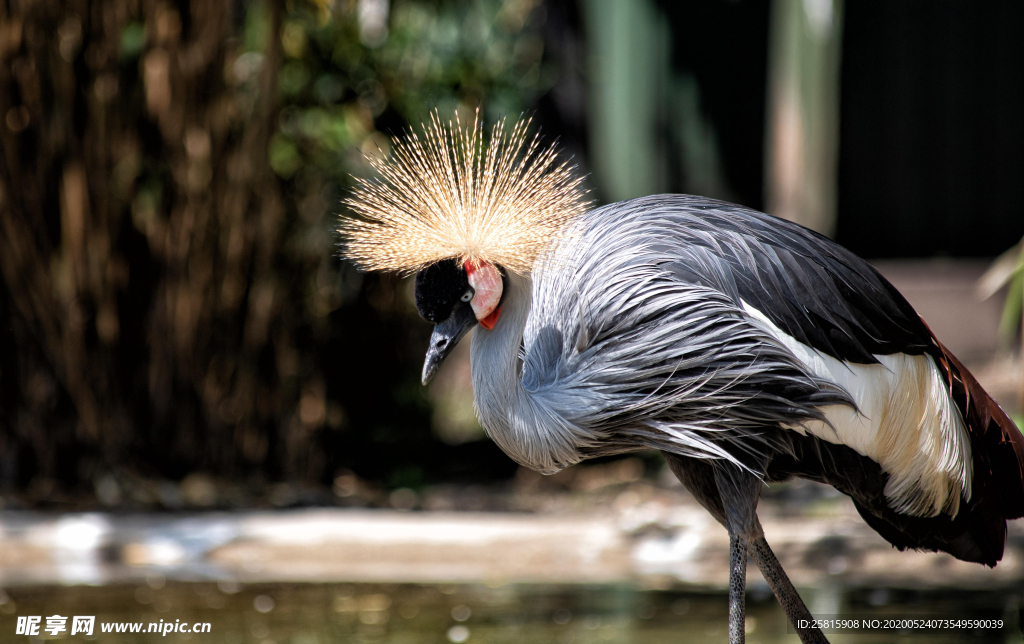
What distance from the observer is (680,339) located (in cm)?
208

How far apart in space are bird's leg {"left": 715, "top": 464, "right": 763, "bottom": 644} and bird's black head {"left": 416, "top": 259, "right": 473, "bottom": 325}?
62 cm

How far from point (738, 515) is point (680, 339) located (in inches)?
14.7

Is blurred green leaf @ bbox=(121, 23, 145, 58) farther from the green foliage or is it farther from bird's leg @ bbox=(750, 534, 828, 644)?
bird's leg @ bbox=(750, 534, 828, 644)

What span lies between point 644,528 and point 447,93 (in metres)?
1.77

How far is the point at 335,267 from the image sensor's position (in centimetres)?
402

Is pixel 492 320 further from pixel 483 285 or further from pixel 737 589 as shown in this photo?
pixel 737 589

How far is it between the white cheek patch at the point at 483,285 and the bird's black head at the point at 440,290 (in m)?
0.01

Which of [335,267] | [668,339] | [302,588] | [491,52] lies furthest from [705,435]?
[491,52]

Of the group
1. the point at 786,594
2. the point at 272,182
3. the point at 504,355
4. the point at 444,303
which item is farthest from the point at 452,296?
the point at 272,182

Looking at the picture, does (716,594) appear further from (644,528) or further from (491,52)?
(491,52)

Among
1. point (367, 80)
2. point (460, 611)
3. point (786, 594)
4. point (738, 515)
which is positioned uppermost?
point (367, 80)

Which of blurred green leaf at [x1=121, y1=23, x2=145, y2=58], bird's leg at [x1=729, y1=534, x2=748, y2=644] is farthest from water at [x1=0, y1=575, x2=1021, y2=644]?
blurred green leaf at [x1=121, y1=23, x2=145, y2=58]

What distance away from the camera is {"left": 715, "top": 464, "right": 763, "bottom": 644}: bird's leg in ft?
6.97

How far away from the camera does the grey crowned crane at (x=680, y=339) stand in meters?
2.08
